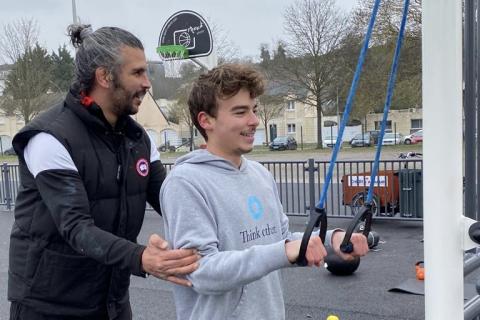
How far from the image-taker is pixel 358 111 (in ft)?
99.1

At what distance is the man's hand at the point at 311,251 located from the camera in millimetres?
1480

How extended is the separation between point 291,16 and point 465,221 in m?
31.1

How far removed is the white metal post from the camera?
1432mm

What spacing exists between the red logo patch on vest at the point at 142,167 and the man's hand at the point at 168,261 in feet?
2.10

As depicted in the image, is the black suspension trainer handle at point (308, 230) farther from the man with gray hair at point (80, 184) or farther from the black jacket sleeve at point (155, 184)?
the black jacket sleeve at point (155, 184)

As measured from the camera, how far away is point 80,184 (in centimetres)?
199

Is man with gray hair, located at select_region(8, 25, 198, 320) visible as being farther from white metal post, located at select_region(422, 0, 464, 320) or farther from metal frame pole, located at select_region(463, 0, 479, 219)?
metal frame pole, located at select_region(463, 0, 479, 219)

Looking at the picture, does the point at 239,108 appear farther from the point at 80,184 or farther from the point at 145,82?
the point at 80,184

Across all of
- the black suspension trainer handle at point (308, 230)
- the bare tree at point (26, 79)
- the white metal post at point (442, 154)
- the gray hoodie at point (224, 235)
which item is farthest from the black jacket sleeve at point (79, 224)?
the bare tree at point (26, 79)

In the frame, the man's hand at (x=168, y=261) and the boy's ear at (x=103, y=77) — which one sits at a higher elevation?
the boy's ear at (x=103, y=77)

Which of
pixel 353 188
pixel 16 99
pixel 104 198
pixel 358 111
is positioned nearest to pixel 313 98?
pixel 358 111

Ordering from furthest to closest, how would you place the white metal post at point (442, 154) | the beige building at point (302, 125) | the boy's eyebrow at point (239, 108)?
the beige building at point (302, 125)
the boy's eyebrow at point (239, 108)
the white metal post at point (442, 154)

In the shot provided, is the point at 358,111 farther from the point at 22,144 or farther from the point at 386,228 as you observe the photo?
the point at 22,144

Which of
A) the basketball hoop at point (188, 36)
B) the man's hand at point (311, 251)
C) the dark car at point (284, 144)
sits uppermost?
the basketball hoop at point (188, 36)
